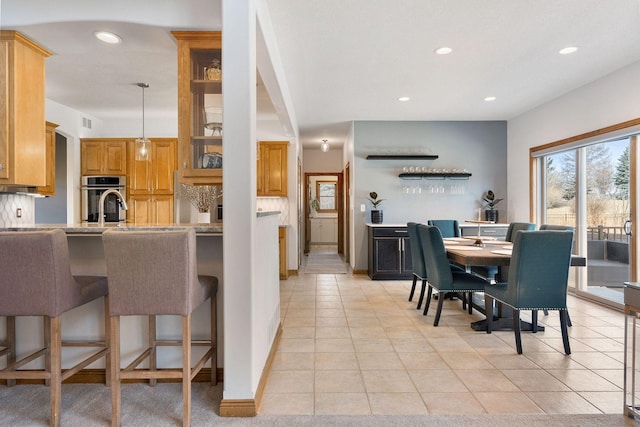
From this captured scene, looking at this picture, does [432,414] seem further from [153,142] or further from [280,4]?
[153,142]

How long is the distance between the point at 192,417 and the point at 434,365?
161 cm

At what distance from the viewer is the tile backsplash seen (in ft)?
9.80

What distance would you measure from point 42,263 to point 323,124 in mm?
5214

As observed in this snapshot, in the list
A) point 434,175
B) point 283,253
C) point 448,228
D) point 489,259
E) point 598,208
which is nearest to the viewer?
point 489,259

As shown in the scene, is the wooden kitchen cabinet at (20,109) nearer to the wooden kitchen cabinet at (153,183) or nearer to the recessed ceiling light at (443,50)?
the wooden kitchen cabinet at (153,183)

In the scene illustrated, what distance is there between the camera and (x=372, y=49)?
3.37 metres

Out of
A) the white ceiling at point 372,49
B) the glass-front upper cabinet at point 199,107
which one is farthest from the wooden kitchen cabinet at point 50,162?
the glass-front upper cabinet at point 199,107

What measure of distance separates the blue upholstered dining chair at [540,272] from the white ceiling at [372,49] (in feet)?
5.52

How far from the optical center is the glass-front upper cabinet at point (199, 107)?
8.14 ft

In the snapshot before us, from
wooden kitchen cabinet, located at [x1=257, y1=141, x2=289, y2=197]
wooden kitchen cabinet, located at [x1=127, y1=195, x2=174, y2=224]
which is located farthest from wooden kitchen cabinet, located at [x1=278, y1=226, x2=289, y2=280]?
wooden kitchen cabinet, located at [x1=127, y1=195, x2=174, y2=224]

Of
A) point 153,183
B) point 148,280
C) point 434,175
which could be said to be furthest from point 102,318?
point 434,175

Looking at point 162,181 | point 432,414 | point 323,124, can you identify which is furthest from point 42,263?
point 323,124

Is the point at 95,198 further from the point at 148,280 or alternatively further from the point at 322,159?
the point at 322,159

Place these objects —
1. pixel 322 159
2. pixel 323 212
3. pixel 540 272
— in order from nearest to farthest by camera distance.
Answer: pixel 540 272
pixel 322 159
pixel 323 212
